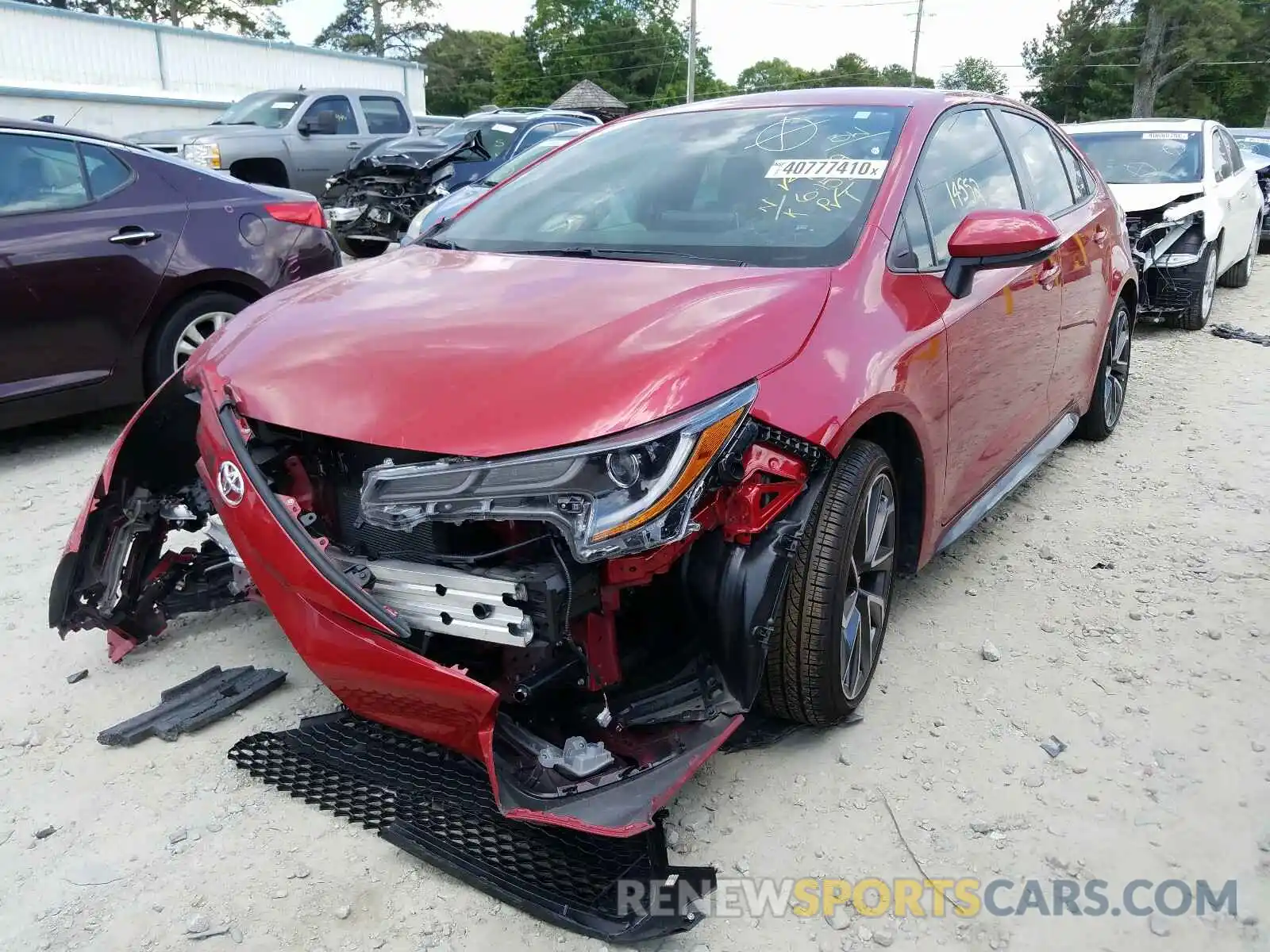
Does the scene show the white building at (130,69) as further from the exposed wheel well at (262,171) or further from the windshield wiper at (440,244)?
the windshield wiper at (440,244)

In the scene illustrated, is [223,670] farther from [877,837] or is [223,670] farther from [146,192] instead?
[146,192]

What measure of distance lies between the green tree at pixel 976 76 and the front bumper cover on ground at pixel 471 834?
225 ft

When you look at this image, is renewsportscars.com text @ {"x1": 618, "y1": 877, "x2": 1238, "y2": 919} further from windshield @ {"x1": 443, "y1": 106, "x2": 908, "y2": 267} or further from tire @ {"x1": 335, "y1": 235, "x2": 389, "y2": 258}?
tire @ {"x1": 335, "y1": 235, "x2": 389, "y2": 258}

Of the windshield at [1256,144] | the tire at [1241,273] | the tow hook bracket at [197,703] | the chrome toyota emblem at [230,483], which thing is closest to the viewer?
the chrome toyota emblem at [230,483]

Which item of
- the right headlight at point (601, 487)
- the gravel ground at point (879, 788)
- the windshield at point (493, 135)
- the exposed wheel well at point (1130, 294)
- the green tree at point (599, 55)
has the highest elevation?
the green tree at point (599, 55)

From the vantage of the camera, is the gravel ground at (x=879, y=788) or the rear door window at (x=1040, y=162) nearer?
the gravel ground at (x=879, y=788)

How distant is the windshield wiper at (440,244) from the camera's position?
10.8ft

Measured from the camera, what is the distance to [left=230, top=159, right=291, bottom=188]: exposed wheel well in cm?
1164

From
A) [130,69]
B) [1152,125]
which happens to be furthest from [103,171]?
[130,69]

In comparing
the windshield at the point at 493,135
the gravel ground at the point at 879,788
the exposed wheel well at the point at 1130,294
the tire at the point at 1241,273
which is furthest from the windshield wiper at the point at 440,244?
the tire at the point at 1241,273

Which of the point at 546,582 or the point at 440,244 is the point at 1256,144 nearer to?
the point at 440,244

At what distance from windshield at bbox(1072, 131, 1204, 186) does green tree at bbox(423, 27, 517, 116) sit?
55562mm

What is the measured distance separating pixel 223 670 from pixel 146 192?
309 cm

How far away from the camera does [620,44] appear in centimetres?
6712
